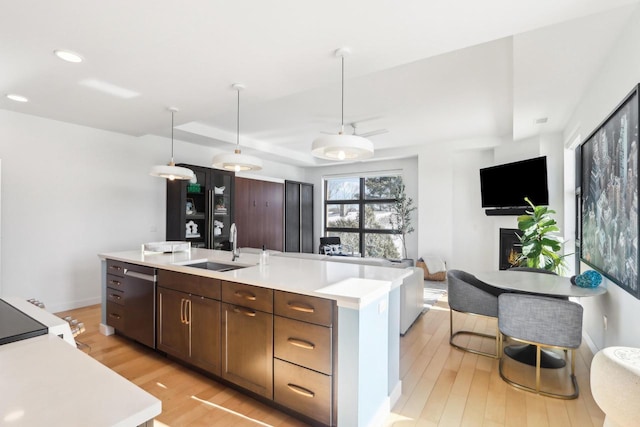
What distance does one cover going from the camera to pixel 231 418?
78.4 inches

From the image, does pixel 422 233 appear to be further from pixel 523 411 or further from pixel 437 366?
pixel 523 411

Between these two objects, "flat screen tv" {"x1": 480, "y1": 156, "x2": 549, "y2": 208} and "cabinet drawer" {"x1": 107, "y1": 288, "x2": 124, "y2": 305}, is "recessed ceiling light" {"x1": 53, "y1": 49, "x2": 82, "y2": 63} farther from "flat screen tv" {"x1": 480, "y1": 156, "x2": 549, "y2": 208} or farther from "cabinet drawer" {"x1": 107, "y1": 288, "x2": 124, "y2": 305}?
"flat screen tv" {"x1": 480, "y1": 156, "x2": 549, "y2": 208}

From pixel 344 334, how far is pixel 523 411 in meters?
1.42

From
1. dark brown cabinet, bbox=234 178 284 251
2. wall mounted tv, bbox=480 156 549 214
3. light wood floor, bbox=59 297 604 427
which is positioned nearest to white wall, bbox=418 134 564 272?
wall mounted tv, bbox=480 156 549 214

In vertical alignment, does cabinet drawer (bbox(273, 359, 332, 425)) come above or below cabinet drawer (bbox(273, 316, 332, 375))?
below

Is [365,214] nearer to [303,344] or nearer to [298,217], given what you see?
[298,217]

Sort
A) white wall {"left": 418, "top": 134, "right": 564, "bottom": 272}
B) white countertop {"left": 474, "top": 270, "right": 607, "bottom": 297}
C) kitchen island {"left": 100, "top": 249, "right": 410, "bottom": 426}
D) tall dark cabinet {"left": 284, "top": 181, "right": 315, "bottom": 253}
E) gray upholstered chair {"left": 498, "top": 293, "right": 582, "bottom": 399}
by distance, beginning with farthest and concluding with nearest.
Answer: tall dark cabinet {"left": 284, "top": 181, "right": 315, "bottom": 253} < white wall {"left": 418, "top": 134, "right": 564, "bottom": 272} < white countertop {"left": 474, "top": 270, "right": 607, "bottom": 297} < gray upholstered chair {"left": 498, "top": 293, "right": 582, "bottom": 399} < kitchen island {"left": 100, "top": 249, "right": 410, "bottom": 426}

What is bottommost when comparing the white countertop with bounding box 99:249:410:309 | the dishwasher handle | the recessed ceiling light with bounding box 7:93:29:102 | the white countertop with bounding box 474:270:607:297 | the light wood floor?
the light wood floor

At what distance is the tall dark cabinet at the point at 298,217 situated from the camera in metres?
7.55

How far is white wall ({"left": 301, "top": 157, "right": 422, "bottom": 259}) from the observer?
6805 mm

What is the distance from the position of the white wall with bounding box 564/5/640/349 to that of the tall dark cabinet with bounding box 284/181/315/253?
18.2 ft

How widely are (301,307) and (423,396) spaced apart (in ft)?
3.96

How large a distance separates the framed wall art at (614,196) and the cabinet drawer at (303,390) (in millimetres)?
1866

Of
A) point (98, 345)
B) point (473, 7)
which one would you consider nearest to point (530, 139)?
point (473, 7)
